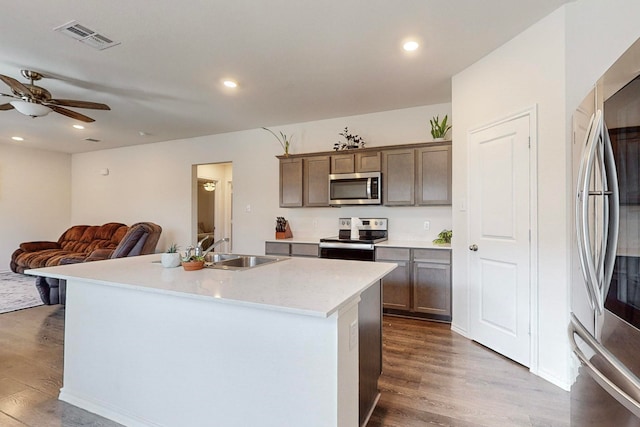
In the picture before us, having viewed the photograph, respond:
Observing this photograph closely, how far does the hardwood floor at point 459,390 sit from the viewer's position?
1.90m

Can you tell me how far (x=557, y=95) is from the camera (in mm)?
2287

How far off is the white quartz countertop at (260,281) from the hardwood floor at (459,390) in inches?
33.0

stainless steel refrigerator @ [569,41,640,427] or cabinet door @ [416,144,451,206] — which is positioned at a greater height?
cabinet door @ [416,144,451,206]

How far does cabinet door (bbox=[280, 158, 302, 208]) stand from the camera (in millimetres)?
4641

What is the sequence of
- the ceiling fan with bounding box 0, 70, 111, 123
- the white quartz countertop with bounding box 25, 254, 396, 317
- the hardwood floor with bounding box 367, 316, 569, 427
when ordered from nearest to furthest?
the white quartz countertop with bounding box 25, 254, 396, 317 < the hardwood floor with bounding box 367, 316, 569, 427 < the ceiling fan with bounding box 0, 70, 111, 123

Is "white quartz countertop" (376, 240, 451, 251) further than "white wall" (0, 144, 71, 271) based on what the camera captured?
No

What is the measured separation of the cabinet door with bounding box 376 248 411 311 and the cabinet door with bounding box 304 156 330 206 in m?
1.14

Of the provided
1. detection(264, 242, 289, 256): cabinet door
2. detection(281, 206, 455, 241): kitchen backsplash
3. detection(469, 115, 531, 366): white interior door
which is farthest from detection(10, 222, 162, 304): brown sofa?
detection(469, 115, 531, 366): white interior door

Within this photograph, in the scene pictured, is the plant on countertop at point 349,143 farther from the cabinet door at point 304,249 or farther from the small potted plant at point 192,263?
the small potted plant at point 192,263

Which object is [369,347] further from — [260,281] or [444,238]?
[444,238]

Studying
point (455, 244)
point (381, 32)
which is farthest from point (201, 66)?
point (455, 244)

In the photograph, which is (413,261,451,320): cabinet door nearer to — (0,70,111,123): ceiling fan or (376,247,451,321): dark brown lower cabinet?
(376,247,451,321): dark brown lower cabinet

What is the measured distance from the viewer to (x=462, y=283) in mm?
3236

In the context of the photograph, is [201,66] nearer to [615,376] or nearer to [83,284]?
[83,284]
